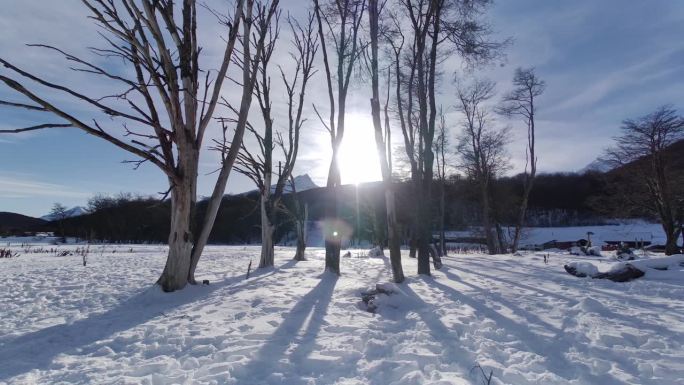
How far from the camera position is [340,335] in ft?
12.4

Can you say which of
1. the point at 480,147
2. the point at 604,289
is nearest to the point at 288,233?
the point at 480,147

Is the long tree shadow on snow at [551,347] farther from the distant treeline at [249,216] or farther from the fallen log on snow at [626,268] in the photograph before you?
the distant treeline at [249,216]

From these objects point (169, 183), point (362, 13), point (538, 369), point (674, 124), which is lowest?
point (538, 369)

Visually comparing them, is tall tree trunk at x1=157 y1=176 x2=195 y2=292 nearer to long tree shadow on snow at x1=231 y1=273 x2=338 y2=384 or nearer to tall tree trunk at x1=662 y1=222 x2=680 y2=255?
long tree shadow on snow at x1=231 y1=273 x2=338 y2=384

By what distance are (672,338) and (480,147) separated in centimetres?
1703

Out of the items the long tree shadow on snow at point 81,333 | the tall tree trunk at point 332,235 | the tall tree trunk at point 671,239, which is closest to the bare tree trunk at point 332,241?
the tall tree trunk at point 332,235

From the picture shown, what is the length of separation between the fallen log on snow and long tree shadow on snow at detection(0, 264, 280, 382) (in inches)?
296

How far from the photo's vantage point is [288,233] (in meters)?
58.7

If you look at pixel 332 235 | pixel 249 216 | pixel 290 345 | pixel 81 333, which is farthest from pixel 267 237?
pixel 249 216

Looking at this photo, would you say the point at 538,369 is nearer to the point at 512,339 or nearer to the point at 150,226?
the point at 512,339

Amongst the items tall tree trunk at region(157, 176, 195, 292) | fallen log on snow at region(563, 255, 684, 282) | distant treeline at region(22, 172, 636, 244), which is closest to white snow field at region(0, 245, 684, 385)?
tall tree trunk at region(157, 176, 195, 292)

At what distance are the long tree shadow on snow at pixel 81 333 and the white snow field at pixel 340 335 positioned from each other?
21 millimetres

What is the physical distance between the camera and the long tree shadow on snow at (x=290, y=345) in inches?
112

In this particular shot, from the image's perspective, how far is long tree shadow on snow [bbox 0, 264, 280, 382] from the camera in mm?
3084
